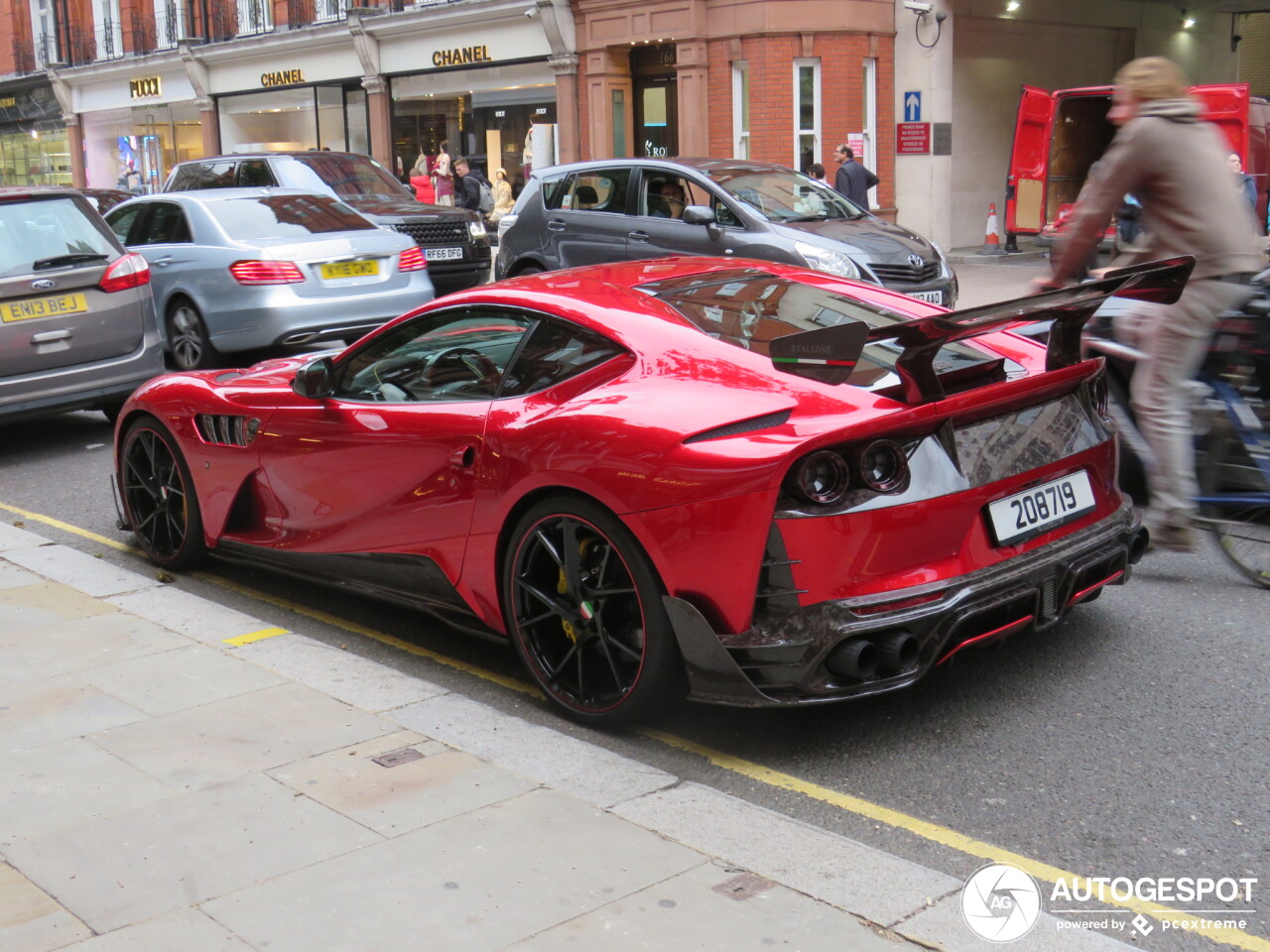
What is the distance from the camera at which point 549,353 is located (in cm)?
466

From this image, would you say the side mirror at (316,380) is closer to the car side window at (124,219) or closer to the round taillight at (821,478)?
the round taillight at (821,478)

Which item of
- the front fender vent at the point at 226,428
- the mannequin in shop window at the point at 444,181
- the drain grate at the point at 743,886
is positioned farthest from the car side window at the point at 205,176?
the drain grate at the point at 743,886

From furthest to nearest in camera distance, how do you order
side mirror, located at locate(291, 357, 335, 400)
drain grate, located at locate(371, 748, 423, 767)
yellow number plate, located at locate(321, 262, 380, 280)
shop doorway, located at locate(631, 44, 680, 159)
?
1. shop doorway, located at locate(631, 44, 680, 159)
2. yellow number plate, located at locate(321, 262, 380, 280)
3. side mirror, located at locate(291, 357, 335, 400)
4. drain grate, located at locate(371, 748, 423, 767)

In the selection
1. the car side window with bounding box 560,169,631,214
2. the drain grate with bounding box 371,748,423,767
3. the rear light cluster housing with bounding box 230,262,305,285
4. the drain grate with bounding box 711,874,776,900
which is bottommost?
the drain grate with bounding box 711,874,776,900

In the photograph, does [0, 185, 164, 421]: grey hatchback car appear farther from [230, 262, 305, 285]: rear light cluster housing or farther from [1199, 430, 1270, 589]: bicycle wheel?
[1199, 430, 1270, 589]: bicycle wheel

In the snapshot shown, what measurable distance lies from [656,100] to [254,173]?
10123 mm

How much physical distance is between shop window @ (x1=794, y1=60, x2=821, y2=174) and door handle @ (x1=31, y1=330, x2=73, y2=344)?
1506cm

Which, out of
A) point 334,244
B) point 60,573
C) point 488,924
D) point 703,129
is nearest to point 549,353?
point 488,924

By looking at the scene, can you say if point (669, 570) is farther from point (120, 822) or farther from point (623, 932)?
point (120, 822)

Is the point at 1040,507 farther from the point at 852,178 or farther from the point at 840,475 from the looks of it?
the point at 852,178

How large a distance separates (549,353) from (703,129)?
19417 mm

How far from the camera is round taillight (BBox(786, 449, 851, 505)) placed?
12.6ft

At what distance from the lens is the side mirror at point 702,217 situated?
12.1 metres

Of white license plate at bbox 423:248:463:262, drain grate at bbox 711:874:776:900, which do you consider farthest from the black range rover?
drain grate at bbox 711:874:776:900
